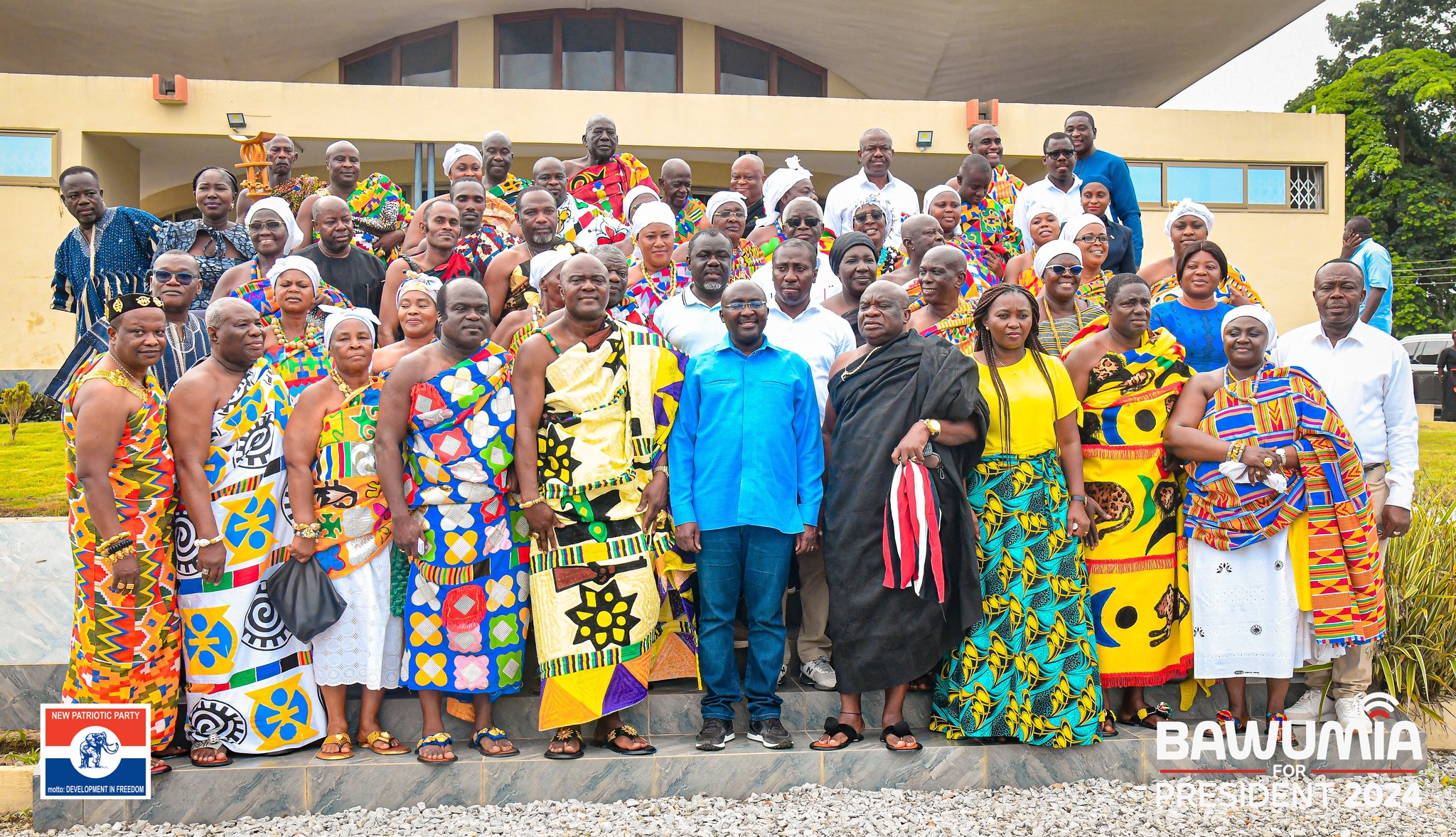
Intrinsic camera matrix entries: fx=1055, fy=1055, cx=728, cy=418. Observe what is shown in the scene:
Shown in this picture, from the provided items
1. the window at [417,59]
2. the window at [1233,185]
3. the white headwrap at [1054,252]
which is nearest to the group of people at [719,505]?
the white headwrap at [1054,252]

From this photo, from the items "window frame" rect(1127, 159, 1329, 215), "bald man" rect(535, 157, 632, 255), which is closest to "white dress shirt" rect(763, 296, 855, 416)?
"bald man" rect(535, 157, 632, 255)

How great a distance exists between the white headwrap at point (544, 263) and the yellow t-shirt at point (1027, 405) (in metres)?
2.03

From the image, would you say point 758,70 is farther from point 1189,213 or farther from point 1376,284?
point 1189,213

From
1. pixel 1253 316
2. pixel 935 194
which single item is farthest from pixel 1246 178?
pixel 1253 316

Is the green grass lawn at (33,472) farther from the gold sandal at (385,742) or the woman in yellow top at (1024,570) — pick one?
the woman in yellow top at (1024,570)

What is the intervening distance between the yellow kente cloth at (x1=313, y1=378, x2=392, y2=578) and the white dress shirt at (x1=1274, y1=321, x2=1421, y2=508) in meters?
4.17

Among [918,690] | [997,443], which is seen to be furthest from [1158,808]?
[997,443]

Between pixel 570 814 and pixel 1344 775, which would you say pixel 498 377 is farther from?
pixel 1344 775

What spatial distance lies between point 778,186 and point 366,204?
270cm

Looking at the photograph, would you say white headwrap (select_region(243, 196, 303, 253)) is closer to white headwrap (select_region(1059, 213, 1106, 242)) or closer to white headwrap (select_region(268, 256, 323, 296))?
white headwrap (select_region(268, 256, 323, 296))

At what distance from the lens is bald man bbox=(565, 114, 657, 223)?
7363 millimetres

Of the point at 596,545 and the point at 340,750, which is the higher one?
the point at 596,545

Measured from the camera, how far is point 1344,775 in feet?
15.3

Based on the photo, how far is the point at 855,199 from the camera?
739 cm
